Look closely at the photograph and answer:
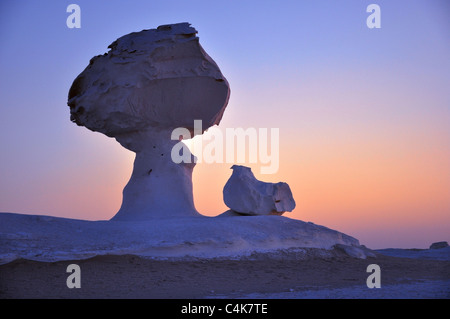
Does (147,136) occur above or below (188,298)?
above

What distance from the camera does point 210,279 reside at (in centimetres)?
1121

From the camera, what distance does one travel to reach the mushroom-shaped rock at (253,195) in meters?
17.6

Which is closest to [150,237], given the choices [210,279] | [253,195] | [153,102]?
Answer: [210,279]

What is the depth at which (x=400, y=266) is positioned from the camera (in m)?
14.7

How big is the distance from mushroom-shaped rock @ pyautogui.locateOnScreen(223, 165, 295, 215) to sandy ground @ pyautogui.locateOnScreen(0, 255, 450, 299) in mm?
3842

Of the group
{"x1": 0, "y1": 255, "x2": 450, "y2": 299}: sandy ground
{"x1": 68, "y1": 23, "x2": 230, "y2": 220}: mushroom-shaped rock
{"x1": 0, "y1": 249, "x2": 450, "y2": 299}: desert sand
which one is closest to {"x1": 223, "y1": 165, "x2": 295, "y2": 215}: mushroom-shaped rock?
{"x1": 68, "y1": 23, "x2": 230, "y2": 220}: mushroom-shaped rock

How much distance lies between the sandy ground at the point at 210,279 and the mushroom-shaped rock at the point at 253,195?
3842 mm

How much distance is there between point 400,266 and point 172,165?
8545 millimetres

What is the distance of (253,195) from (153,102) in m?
4.96

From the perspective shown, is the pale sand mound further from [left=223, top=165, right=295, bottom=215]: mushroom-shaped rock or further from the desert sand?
[left=223, top=165, right=295, bottom=215]: mushroom-shaped rock

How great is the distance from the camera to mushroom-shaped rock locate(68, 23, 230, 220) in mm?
18219

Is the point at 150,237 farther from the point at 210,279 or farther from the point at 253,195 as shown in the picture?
the point at 253,195

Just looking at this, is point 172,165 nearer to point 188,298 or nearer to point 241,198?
point 241,198
